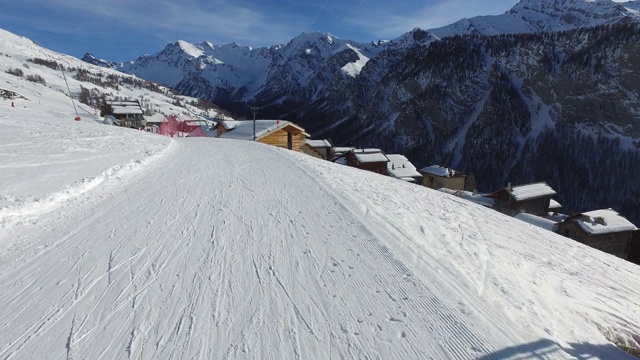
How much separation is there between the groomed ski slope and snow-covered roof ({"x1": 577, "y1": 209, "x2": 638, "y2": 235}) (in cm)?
2217

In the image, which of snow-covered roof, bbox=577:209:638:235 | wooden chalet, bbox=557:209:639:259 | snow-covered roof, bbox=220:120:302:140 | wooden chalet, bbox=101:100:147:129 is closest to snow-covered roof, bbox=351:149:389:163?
snow-covered roof, bbox=220:120:302:140

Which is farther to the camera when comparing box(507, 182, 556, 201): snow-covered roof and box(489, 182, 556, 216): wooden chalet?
box(489, 182, 556, 216): wooden chalet

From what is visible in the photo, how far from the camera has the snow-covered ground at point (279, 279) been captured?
11.7 feet

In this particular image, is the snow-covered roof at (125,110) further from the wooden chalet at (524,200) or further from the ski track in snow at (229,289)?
the ski track in snow at (229,289)

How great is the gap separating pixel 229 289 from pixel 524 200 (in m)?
44.7

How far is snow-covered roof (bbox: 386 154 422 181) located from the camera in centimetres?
4656

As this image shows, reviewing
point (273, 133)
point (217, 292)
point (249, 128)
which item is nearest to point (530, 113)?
point (273, 133)

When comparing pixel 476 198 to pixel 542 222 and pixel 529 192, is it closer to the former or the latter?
pixel 529 192

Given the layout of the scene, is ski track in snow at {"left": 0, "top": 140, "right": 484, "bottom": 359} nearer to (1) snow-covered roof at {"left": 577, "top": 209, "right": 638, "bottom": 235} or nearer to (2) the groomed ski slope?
(2) the groomed ski slope

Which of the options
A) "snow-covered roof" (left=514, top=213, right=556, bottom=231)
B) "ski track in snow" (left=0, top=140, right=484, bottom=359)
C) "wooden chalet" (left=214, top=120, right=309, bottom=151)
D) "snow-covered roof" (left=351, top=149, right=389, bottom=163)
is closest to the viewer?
"ski track in snow" (left=0, top=140, right=484, bottom=359)

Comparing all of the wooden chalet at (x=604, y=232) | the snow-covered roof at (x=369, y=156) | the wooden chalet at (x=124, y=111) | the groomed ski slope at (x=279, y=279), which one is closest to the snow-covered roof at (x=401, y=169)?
the snow-covered roof at (x=369, y=156)

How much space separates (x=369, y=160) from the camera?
46438 mm

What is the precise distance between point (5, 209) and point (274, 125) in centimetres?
2544

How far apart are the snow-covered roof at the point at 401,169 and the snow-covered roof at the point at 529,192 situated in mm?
12284
